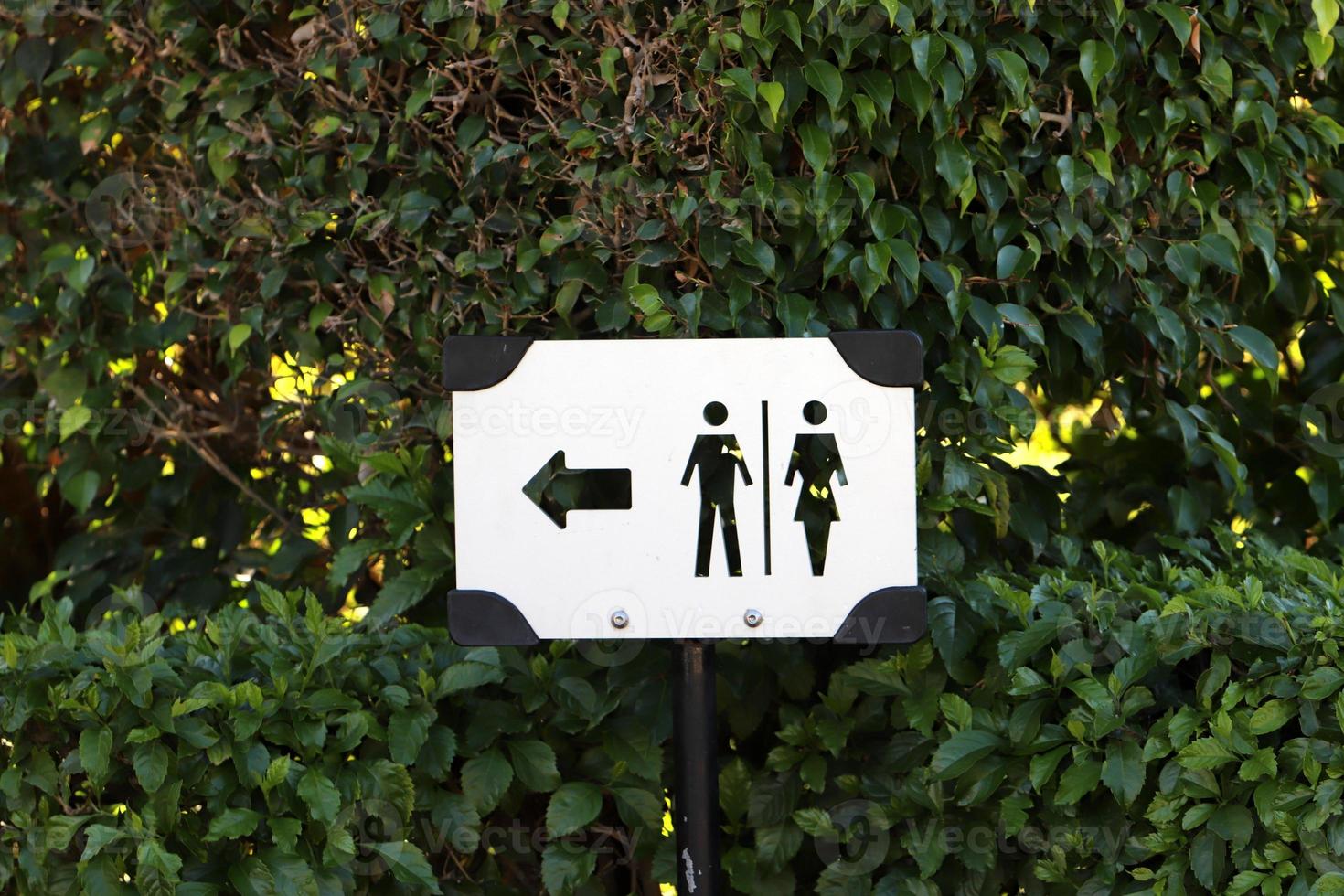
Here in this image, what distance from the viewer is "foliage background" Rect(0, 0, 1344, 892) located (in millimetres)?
2053

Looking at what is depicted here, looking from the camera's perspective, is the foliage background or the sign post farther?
the foliage background

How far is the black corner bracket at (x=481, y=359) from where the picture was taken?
5.53ft

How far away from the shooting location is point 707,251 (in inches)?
82.0

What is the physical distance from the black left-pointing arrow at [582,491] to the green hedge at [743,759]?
0.25 meters

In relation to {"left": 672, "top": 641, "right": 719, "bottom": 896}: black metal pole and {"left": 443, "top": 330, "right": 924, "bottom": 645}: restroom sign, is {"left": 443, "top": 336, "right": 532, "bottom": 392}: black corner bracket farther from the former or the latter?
{"left": 672, "top": 641, "right": 719, "bottom": 896}: black metal pole

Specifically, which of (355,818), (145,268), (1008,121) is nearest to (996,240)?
(1008,121)

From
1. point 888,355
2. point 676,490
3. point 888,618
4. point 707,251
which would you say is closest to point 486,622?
point 676,490

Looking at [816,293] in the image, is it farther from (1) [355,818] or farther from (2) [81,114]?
(2) [81,114]

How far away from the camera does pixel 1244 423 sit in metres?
2.47

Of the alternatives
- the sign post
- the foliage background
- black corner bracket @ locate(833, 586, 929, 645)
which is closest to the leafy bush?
the foliage background

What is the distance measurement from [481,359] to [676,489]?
308 mm

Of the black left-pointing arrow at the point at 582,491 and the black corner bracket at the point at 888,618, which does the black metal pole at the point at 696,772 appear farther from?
the black left-pointing arrow at the point at 582,491

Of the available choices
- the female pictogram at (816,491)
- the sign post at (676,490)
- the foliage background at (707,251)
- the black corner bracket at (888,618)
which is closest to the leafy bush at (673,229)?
the foliage background at (707,251)

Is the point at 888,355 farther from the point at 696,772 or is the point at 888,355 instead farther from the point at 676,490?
the point at 696,772
